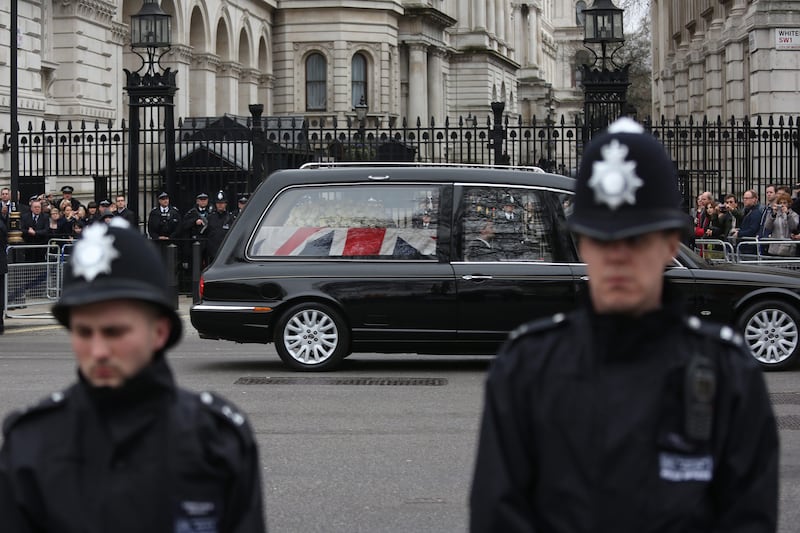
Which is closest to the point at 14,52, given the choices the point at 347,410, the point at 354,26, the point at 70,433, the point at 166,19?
the point at 166,19

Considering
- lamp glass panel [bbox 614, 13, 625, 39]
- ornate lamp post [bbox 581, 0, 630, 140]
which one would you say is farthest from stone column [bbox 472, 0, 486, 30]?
lamp glass panel [bbox 614, 13, 625, 39]

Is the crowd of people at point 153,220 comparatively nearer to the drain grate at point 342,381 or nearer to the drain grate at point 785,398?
the drain grate at point 342,381

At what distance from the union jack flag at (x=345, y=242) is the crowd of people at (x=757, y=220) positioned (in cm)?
689

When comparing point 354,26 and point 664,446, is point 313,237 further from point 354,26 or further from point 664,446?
point 354,26

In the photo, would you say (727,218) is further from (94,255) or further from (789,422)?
(94,255)

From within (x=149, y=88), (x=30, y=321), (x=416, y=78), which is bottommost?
(x=30, y=321)

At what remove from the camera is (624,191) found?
283 cm

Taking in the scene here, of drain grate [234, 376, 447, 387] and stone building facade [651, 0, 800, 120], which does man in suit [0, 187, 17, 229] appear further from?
stone building facade [651, 0, 800, 120]

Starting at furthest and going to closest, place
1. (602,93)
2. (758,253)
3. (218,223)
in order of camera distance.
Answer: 1. (602,93)
2. (218,223)
3. (758,253)

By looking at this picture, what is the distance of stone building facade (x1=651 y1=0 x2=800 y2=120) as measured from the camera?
31062 millimetres

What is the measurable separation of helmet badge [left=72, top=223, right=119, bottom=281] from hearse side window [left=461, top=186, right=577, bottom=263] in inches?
375

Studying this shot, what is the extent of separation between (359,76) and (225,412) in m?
61.1

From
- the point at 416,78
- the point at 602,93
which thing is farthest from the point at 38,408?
the point at 416,78

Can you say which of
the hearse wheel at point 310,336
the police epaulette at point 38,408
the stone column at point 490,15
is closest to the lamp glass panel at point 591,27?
the hearse wheel at point 310,336
